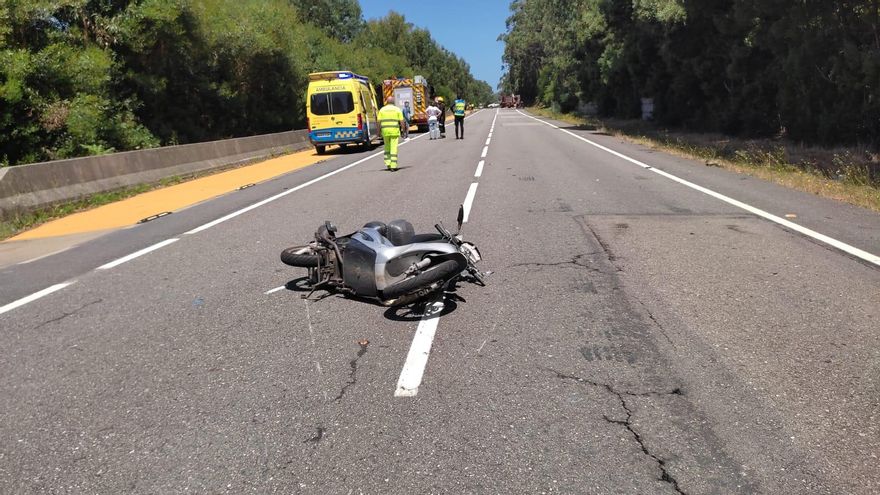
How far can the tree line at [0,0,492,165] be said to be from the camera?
1593cm

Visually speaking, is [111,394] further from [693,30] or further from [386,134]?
[693,30]

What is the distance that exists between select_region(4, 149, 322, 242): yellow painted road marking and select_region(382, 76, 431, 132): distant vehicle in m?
20.6

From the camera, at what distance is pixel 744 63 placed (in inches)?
975

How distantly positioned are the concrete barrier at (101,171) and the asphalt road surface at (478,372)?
14.2 ft

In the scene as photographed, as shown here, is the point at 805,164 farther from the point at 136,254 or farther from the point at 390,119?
the point at 136,254

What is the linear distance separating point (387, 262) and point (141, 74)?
798 inches

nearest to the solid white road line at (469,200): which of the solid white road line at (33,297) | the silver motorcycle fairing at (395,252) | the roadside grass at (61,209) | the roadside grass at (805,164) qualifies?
the silver motorcycle fairing at (395,252)

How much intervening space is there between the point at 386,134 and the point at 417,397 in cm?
1327

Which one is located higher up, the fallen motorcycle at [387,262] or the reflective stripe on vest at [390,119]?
the reflective stripe on vest at [390,119]

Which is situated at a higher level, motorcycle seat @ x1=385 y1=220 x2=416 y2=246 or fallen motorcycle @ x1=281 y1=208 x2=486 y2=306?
motorcycle seat @ x1=385 y1=220 x2=416 y2=246

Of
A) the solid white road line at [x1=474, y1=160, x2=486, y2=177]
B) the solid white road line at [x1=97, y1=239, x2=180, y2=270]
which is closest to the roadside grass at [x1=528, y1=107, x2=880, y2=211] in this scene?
the solid white road line at [x1=474, y1=160, x2=486, y2=177]

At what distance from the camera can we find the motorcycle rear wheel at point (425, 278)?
4973mm

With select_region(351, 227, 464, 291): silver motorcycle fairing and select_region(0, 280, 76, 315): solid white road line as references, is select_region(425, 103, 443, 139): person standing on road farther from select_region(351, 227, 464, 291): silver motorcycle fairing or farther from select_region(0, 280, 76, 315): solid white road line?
select_region(351, 227, 464, 291): silver motorcycle fairing

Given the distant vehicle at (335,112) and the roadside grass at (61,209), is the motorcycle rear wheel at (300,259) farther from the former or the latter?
the distant vehicle at (335,112)
